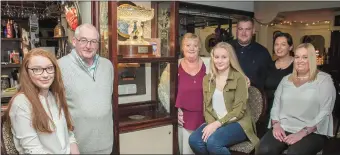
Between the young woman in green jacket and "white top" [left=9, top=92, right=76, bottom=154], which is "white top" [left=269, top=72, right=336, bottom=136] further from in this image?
"white top" [left=9, top=92, right=76, bottom=154]

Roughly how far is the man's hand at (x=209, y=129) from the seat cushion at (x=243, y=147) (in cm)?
14

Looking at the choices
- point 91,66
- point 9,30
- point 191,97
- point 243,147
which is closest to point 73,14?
point 91,66

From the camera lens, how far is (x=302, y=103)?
1455 millimetres

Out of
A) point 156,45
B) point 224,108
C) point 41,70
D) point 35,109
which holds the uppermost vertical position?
point 156,45

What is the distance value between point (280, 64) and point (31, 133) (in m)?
1.41

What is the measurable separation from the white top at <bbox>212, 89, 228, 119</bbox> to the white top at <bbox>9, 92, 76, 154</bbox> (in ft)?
2.72

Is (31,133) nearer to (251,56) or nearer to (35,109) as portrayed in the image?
(35,109)

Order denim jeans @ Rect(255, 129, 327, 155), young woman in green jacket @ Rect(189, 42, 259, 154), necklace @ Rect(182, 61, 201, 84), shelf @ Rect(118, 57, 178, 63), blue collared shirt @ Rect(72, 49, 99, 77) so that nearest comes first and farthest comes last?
1. blue collared shirt @ Rect(72, 49, 99, 77)
2. denim jeans @ Rect(255, 129, 327, 155)
3. young woman in green jacket @ Rect(189, 42, 259, 154)
4. shelf @ Rect(118, 57, 178, 63)
5. necklace @ Rect(182, 61, 201, 84)

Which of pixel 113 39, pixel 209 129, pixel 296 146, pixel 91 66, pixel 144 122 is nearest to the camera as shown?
pixel 91 66

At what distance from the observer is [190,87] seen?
68.8 inches

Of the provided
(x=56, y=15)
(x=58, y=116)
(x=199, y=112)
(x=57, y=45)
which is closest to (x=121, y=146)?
(x=199, y=112)

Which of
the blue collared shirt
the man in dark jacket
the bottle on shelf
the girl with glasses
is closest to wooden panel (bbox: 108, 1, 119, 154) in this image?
the blue collared shirt

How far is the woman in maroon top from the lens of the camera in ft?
5.57

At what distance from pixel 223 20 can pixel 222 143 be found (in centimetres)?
134
